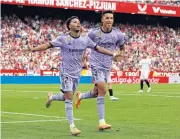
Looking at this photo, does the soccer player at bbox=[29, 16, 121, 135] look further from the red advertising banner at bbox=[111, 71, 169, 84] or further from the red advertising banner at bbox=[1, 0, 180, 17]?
the red advertising banner at bbox=[1, 0, 180, 17]

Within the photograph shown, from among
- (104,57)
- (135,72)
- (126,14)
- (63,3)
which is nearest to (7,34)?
(63,3)

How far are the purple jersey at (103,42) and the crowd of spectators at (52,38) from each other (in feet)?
87.8

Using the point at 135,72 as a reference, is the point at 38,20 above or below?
above

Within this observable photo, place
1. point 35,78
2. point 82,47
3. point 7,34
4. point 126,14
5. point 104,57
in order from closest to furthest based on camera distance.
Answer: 1. point 82,47
2. point 104,57
3. point 35,78
4. point 7,34
5. point 126,14

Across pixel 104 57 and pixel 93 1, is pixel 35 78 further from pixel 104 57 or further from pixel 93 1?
pixel 104 57

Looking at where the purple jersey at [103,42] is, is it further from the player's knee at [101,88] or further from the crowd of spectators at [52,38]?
the crowd of spectators at [52,38]

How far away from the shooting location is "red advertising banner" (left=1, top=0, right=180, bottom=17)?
51.7 metres

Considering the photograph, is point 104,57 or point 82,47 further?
point 104,57

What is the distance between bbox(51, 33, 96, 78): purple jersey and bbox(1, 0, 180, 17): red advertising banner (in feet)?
129

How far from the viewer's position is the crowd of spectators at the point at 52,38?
151 ft

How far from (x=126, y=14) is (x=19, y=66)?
18219 mm

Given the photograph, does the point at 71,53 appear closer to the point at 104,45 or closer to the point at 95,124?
the point at 104,45

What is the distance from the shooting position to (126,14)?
59.9m

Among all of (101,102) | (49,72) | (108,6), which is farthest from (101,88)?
(108,6)
